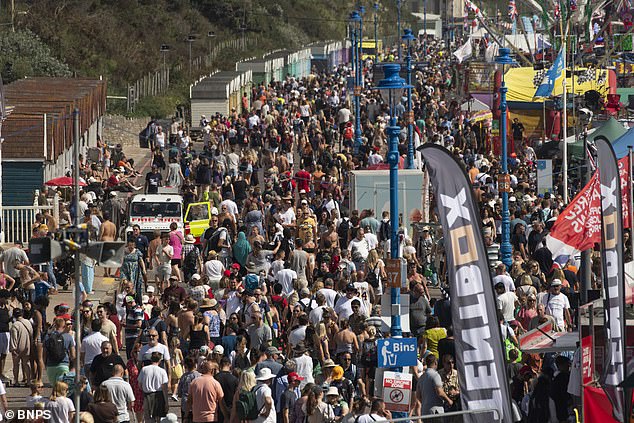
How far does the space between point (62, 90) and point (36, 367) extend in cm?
2788

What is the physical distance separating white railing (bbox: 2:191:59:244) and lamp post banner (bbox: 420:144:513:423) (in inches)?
729

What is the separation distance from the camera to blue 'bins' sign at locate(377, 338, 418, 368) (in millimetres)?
17156

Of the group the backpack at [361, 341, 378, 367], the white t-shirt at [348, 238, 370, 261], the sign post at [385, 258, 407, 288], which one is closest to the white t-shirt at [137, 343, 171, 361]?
the backpack at [361, 341, 378, 367]

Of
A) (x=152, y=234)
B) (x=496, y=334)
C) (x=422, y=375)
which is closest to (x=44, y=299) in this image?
(x=422, y=375)

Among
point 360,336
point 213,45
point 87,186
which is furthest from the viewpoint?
point 213,45

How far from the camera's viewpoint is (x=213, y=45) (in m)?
99.2

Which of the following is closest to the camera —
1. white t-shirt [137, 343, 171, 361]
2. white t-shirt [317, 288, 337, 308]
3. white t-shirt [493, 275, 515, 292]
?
white t-shirt [137, 343, 171, 361]

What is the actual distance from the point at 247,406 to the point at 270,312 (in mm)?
4568

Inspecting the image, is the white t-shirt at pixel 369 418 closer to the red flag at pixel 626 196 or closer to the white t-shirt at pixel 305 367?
the white t-shirt at pixel 305 367

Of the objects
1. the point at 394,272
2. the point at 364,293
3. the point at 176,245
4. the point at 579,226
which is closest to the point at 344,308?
the point at 364,293

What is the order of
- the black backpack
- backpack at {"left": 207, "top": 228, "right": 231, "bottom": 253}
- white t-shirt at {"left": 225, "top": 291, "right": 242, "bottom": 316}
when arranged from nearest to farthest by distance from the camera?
1. white t-shirt at {"left": 225, "top": 291, "right": 242, "bottom": 316}
2. backpack at {"left": 207, "top": 228, "right": 231, "bottom": 253}
3. the black backpack

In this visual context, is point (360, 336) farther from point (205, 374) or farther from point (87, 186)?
point (87, 186)

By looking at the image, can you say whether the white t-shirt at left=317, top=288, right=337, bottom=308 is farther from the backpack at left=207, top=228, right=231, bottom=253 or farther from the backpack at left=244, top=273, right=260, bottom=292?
the backpack at left=207, top=228, right=231, bottom=253

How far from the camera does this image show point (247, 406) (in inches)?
650
